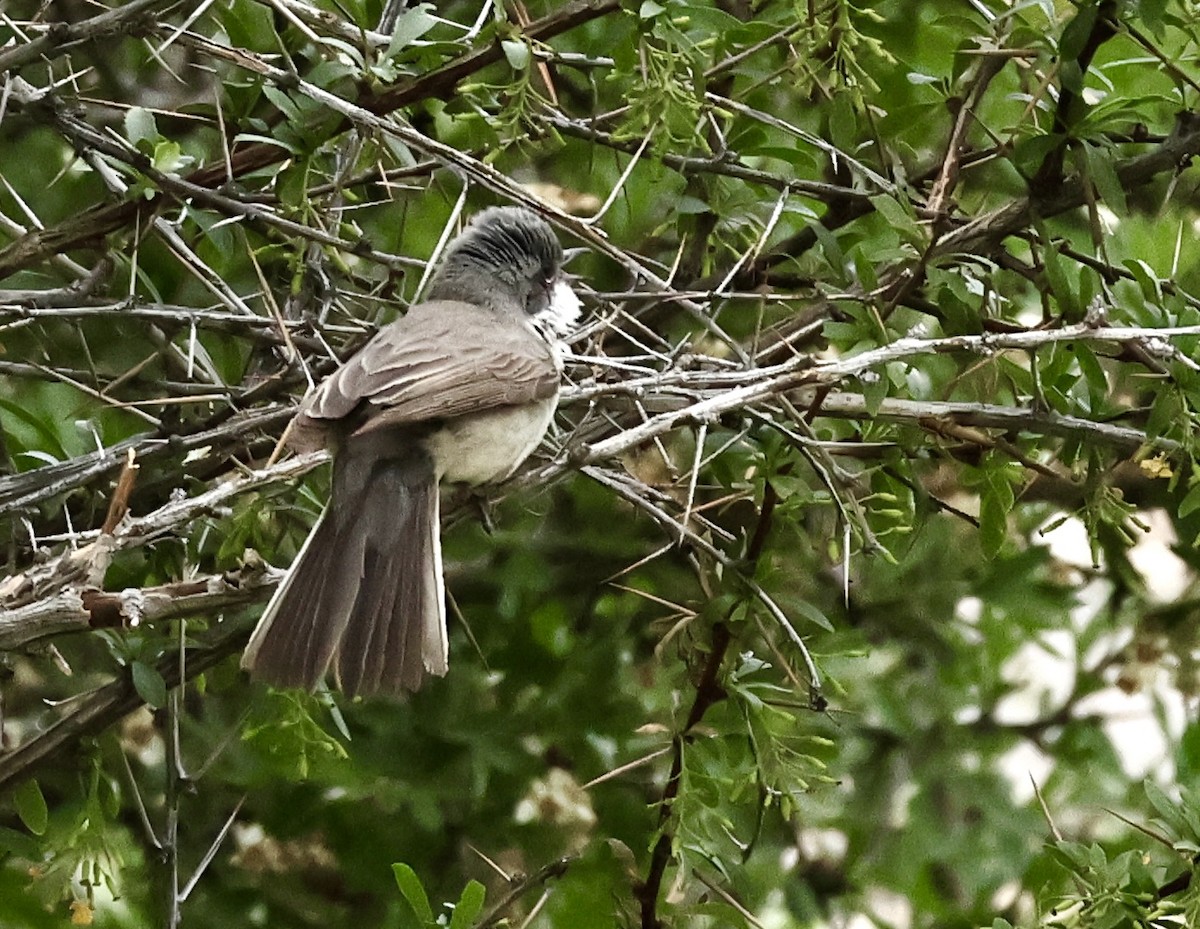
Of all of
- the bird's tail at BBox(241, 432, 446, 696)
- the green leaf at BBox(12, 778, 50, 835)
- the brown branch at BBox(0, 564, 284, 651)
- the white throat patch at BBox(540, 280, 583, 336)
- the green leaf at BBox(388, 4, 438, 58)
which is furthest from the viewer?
the white throat patch at BBox(540, 280, 583, 336)

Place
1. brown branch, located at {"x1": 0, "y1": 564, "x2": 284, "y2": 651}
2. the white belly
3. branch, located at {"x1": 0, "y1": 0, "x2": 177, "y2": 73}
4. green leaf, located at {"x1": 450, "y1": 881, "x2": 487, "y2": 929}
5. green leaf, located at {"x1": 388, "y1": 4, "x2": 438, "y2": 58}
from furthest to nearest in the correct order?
1. the white belly
2. green leaf, located at {"x1": 388, "y1": 4, "x2": 438, "y2": 58}
3. green leaf, located at {"x1": 450, "y1": 881, "x2": 487, "y2": 929}
4. branch, located at {"x1": 0, "y1": 0, "x2": 177, "y2": 73}
5. brown branch, located at {"x1": 0, "y1": 564, "x2": 284, "y2": 651}

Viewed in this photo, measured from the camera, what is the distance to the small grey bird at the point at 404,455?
9.02 ft

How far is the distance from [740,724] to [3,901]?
1552 millimetres

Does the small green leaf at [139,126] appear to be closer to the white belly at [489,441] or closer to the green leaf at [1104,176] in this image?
the white belly at [489,441]

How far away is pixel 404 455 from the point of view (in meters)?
3.32

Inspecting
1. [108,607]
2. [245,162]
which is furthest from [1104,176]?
[108,607]

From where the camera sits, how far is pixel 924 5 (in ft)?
11.7

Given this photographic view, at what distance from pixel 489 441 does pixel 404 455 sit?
18 centimetres

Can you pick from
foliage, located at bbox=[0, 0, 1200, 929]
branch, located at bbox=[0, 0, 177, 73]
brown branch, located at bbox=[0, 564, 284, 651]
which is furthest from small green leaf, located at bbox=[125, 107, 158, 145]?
brown branch, located at bbox=[0, 564, 284, 651]

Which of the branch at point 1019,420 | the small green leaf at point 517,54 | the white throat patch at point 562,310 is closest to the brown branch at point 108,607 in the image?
the small green leaf at point 517,54

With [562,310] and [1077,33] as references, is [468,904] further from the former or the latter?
[1077,33]

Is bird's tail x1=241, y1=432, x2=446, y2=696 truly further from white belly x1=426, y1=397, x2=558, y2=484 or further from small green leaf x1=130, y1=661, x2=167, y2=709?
→ small green leaf x1=130, y1=661, x2=167, y2=709

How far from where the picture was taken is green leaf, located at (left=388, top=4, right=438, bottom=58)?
2799 mm

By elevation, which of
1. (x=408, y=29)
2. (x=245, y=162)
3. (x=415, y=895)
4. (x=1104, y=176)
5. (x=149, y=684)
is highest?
(x=408, y=29)
